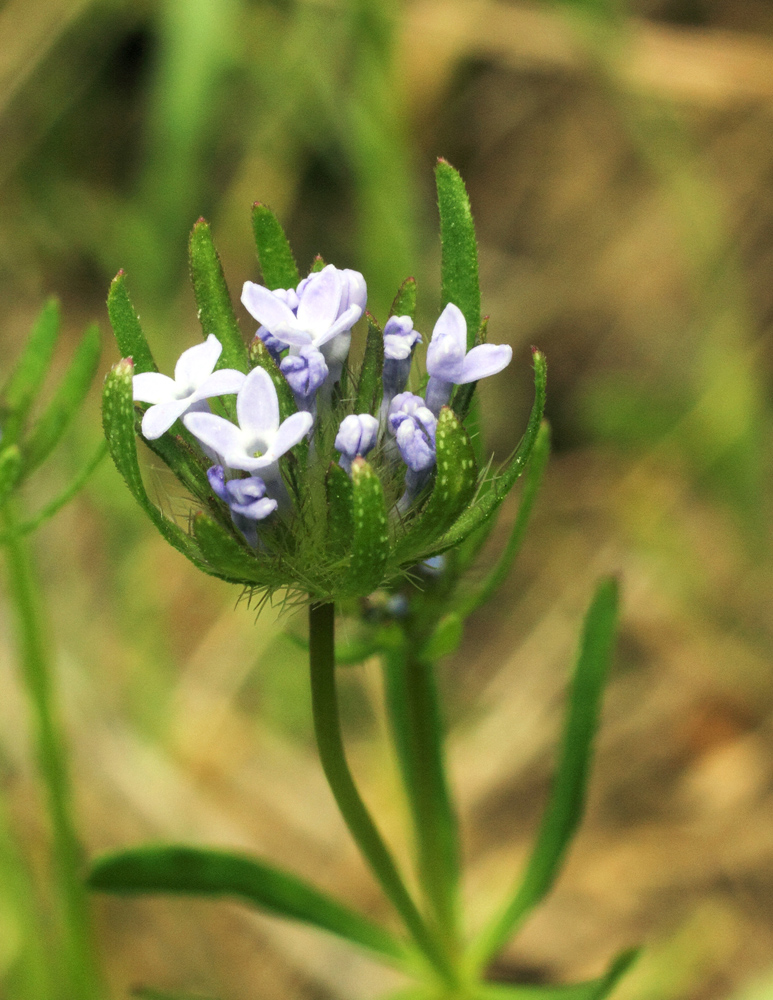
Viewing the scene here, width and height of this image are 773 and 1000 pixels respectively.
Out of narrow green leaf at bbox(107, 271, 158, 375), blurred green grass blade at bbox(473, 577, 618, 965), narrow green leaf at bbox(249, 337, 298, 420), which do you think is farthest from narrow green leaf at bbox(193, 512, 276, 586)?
blurred green grass blade at bbox(473, 577, 618, 965)

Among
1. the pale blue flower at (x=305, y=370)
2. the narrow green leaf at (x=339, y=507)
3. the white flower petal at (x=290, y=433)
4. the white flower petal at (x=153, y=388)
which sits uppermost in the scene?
the pale blue flower at (x=305, y=370)

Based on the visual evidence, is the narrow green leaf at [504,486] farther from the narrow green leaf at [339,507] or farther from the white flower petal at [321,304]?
the white flower petal at [321,304]

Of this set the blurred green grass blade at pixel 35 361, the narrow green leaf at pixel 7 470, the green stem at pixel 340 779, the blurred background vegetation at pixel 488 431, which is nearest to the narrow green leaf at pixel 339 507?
the green stem at pixel 340 779

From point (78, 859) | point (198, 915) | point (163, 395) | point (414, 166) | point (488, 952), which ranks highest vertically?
point (414, 166)

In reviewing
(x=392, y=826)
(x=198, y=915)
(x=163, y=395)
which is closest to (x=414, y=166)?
(x=392, y=826)

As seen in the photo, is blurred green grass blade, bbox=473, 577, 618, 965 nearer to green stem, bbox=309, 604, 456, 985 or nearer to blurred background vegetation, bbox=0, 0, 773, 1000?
green stem, bbox=309, 604, 456, 985

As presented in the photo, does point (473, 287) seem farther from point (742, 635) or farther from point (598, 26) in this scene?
point (598, 26)
